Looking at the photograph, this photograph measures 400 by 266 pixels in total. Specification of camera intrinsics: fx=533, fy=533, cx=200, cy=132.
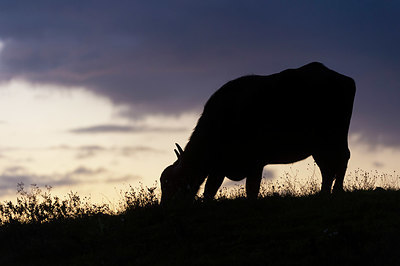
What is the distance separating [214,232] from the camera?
31.3 feet

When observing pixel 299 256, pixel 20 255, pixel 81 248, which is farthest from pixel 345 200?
pixel 20 255

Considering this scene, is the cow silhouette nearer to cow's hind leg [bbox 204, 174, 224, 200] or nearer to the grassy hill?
cow's hind leg [bbox 204, 174, 224, 200]

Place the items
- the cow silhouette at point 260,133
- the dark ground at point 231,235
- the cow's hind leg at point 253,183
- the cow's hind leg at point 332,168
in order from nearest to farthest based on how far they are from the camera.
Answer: the dark ground at point 231,235 < the cow's hind leg at point 253,183 < the cow silhouette at point 260,133 < the cow's hind leg at point 332,168

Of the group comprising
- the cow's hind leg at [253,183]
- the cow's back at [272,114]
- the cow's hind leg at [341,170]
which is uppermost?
the cow's back at [272,114]

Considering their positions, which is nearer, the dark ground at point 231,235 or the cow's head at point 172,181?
the dark ground at point 231,235

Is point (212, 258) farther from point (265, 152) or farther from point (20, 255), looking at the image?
point (265, 152)

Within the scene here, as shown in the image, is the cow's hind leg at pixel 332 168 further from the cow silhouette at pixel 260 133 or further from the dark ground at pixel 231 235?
the dark ground at pixel 231 235

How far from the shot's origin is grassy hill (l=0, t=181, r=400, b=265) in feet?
26.9

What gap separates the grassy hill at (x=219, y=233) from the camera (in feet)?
26.9

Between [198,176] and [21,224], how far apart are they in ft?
14.4

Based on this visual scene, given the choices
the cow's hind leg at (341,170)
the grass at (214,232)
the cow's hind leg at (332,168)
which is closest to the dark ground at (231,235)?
the grass at (214,232)

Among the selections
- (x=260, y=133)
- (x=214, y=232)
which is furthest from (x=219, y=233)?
(x=260, y=133)

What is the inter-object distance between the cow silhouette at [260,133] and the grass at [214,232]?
1.14 m

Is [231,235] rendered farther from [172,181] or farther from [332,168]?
[332,168]
